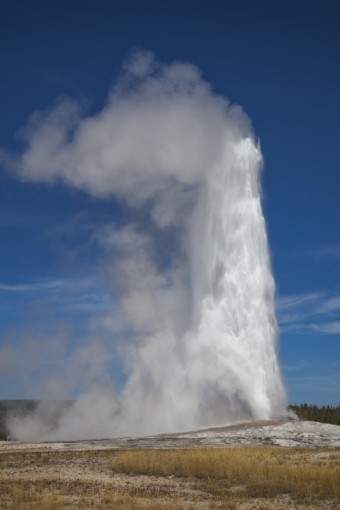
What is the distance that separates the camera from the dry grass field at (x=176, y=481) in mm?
14938

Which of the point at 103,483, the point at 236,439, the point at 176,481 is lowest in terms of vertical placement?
the point at 176,481

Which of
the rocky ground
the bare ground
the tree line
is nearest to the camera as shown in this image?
the bare ground

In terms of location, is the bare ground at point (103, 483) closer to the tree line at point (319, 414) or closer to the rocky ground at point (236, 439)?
the rocky ground at point (236, 439)

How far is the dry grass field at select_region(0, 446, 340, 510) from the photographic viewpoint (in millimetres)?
14938

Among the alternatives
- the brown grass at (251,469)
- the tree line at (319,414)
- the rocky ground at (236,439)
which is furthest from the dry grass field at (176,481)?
the tree line at (319,414)

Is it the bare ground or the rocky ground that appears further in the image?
the rocky ground

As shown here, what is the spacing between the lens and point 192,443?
30.7 metres

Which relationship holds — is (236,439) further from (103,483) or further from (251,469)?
(103,483)

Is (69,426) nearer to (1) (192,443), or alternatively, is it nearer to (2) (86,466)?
(1) (192,443)

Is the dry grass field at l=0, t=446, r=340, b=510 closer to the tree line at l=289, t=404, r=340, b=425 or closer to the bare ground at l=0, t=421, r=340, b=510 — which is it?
the bare ground at l=0, t=421, r=340, b=510

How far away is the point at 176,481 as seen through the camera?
19.2m

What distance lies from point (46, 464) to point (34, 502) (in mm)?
9117

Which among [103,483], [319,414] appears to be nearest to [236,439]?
[103,483]

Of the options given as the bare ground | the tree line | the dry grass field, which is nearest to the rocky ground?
the bare ground
